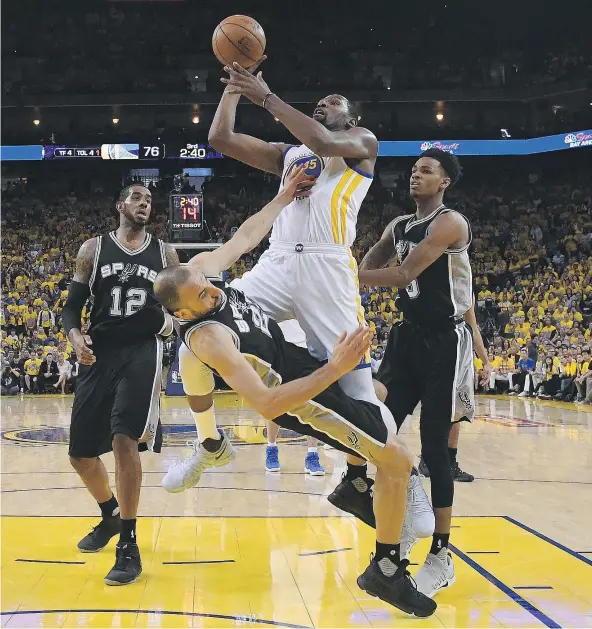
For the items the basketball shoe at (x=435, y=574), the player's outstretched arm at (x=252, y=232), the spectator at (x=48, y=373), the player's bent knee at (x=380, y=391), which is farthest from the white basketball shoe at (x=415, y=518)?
the spectator at (x=48, y=373)

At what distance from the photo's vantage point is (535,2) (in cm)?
2467

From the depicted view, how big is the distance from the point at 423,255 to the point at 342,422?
105 cm

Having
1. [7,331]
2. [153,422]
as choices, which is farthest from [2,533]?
[7,331]

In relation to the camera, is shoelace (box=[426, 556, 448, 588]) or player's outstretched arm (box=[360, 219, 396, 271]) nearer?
shoelace (box=[426, 556, 448, 588])

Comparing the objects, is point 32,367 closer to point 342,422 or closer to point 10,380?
point 10,380

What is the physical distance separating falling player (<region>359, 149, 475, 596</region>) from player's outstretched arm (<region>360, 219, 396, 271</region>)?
0.04 meters

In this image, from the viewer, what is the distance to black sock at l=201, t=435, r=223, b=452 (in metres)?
4.18

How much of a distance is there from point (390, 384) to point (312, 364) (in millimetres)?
750

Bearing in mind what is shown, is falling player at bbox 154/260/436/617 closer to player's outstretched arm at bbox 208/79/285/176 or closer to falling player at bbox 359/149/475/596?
falling player at bbox 359/149/475/596

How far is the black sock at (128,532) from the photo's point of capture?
164 inches

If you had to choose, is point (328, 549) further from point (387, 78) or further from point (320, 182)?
point (387, 78)

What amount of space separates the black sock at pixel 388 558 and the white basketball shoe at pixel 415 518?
0.63ft

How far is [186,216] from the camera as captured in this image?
15727 millimetres

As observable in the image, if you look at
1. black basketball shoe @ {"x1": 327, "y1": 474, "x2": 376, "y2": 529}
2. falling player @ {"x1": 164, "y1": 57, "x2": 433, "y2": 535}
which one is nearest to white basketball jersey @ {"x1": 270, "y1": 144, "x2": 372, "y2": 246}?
falling player @ {"x1": 164, "y1": 57, "x2": 433, "y2": 535}
